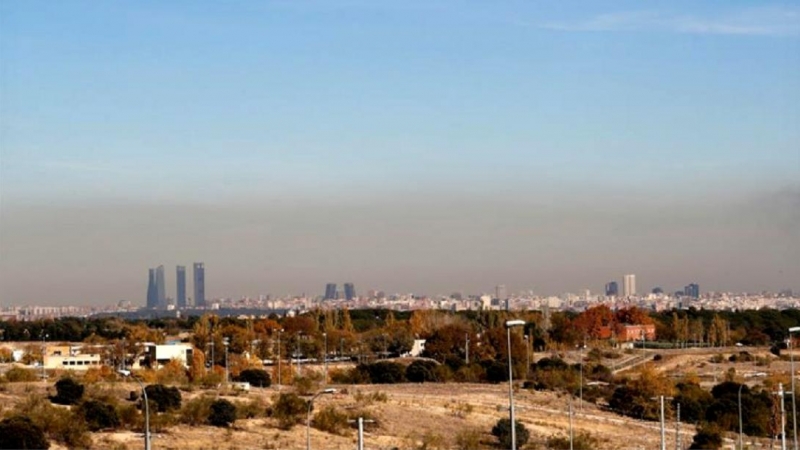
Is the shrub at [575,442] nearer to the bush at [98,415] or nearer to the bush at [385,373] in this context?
the bush at [98,415]

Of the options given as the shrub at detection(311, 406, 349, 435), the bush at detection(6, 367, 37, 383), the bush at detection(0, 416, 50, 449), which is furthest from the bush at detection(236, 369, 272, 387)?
the bush at detection(0, 416, 50, 449)

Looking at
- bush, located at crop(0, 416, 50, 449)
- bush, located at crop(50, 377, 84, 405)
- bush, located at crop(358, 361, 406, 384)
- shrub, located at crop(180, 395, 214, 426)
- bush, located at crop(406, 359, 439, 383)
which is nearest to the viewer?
bush, located at crop(0, 416, 50, 449)

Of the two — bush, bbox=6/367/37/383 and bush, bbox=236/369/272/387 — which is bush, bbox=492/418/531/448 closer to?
bush, bbox=236/369/272/387

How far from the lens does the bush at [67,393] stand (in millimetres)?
56000

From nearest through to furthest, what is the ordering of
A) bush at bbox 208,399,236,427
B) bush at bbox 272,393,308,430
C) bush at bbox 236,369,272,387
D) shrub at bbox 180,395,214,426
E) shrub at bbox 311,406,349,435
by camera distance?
shrub at bbox 180,395,214,426, bush at bbox 208,399,236,427, shrub at bbox 311,406,349,435, bush at bbox 272,393,308,430, bush at bbox 236,369,272,387

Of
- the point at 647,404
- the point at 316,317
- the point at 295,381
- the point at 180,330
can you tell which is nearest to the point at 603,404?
the point at 647,404

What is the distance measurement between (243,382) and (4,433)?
3102 cm

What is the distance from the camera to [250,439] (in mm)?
Result: 52281

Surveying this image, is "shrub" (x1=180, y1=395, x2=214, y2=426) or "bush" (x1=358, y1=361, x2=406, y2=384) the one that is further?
"bush" (x1=358, y1=361, x2=406, y2=384)

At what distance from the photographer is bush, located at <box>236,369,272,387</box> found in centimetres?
7456

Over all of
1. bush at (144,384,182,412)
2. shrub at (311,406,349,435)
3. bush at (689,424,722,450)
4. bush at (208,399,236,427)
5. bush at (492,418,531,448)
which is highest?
bush at (144,384,182,412)

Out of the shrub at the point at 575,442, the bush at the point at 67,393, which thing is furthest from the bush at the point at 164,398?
the shrub at the point at 575,442

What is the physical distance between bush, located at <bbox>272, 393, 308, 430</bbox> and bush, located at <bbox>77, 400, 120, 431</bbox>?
687 cm

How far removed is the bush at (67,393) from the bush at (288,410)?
8016mm
